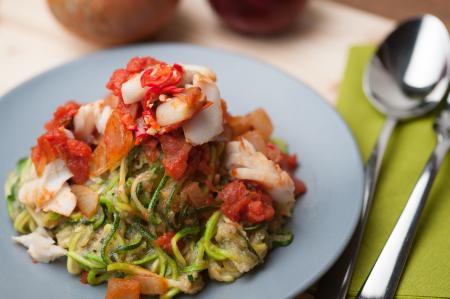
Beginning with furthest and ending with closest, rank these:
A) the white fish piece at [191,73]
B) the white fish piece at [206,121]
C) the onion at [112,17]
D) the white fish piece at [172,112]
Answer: the onion at [112,17]
the white fish piece at [191,73]
the white fish piece at [206,121]
the white fish piece at [172,112]

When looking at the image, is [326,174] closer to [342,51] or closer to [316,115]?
[316,115]

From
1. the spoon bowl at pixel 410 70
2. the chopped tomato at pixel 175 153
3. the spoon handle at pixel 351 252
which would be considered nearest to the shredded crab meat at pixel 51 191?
the chopped tomato at pixel 175 153

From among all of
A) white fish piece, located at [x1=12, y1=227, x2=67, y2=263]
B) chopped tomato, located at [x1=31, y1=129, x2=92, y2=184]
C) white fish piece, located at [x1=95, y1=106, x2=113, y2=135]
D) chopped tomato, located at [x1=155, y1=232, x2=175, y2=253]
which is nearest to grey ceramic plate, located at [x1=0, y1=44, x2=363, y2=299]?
white fish piece, located at [x1=12, y1=227, x2=67, y2=263]

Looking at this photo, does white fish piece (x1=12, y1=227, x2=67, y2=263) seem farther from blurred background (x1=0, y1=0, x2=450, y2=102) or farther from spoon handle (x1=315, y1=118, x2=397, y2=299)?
blurred background (x1=0, y1=0, x2=450, y2=102)

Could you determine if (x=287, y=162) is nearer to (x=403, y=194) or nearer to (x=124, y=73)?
(x=403, y=194)

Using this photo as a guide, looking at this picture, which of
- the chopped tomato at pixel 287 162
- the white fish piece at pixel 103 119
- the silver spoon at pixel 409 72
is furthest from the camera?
the silver spoon at pixel 409 72

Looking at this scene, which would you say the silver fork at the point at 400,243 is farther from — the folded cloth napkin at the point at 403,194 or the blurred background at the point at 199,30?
the blurred background at the point at 199,30
